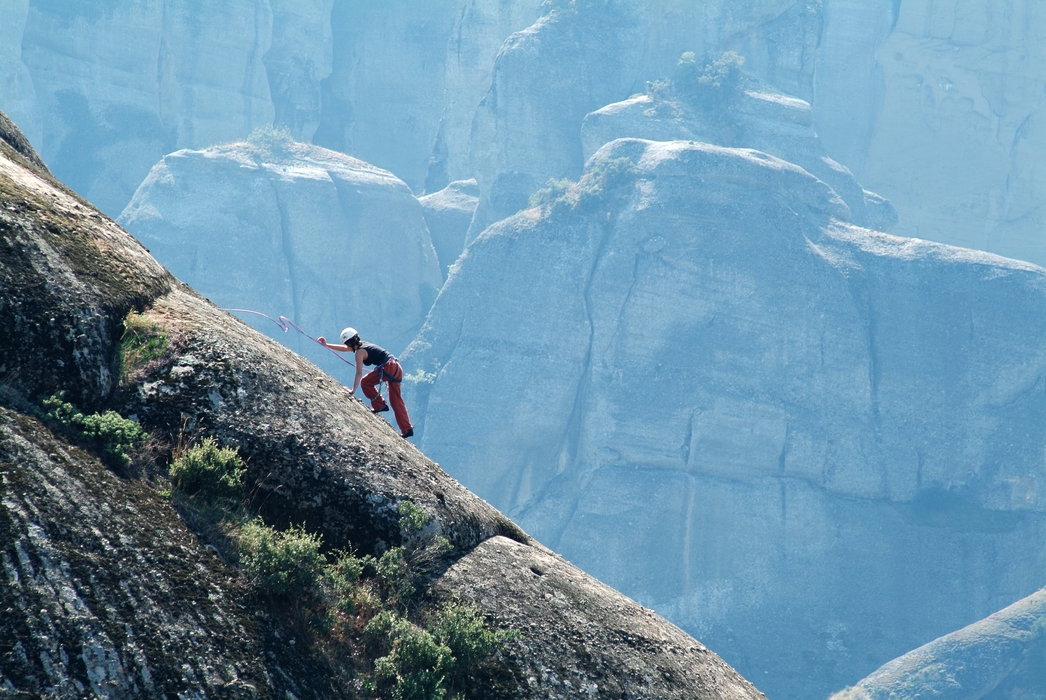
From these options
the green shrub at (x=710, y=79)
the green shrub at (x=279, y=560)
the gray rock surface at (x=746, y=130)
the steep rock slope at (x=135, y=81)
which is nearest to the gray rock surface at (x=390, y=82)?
the steep rock slope at (x=135, y=81)

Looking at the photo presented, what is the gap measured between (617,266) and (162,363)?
8402 cm

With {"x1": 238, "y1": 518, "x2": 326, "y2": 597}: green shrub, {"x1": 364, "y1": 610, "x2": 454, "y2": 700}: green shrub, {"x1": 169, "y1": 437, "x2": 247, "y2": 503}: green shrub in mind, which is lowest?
{"x1": 364, "y1": 610, "x2": 454, "y2": 700}: green shrub

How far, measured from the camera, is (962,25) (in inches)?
4978

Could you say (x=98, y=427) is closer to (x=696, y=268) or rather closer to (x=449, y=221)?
(x=696, y=268)

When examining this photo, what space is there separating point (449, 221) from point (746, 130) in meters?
38.7

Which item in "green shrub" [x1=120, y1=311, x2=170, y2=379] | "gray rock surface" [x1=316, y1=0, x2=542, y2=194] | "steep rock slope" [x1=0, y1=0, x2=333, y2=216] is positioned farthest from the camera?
"gray rock surface" [x1=316, y1=0, x2=542, y2=194]

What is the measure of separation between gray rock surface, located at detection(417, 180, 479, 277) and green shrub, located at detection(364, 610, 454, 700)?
110 metres

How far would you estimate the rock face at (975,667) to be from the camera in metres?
65.6

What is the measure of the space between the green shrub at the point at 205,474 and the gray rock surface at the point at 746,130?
102m

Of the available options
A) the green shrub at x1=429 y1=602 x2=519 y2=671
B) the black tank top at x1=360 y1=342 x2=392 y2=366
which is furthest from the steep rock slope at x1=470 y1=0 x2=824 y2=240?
the green shrub at x1=429 y1=602 x2=519 y2=671

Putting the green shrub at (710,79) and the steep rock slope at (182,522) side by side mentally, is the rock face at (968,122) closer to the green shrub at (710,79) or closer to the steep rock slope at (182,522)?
the green shrub at (710,79)

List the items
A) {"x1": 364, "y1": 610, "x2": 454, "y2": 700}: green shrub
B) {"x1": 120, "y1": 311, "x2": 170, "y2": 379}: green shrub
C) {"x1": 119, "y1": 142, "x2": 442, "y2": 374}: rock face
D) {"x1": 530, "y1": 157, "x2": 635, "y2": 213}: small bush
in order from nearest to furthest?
{"x1": 364, "y1": 610, "x2": 454, "y2": 700}: green shrub < {"x1": 120, "y1": 311, "x2": 170, "y2": 379}: green shrub < {"x1": 530, "y1": 157, "x2": 635, "y2": 213}: small bush < {"x1": 119, "y1": 142, "x2": 442, "y2": 374}: rock face

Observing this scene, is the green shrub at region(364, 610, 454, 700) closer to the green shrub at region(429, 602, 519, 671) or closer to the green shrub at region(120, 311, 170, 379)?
the green shrub at region(429, 602, 519, 671)

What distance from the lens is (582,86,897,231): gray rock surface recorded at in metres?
107
